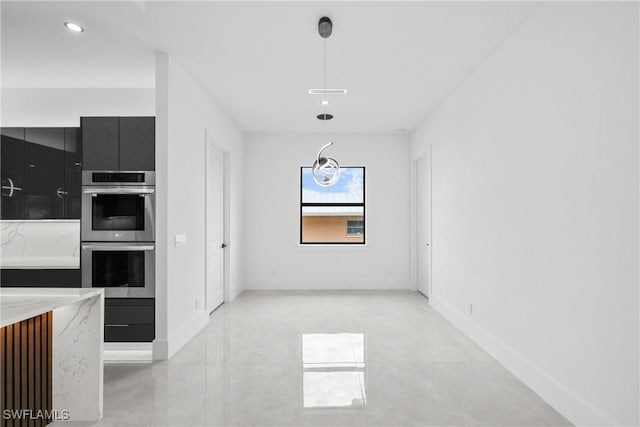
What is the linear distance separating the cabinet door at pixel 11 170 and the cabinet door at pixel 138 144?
3.85ft

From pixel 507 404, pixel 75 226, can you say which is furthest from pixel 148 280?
pixel 507 404

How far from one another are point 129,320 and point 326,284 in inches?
144

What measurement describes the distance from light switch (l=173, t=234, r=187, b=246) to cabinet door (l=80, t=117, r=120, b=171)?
0.86 m

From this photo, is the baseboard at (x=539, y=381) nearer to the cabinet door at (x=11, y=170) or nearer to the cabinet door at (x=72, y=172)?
the cabinet door at (x=72, y=172)

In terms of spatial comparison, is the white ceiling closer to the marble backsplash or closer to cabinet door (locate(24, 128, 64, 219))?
cabinet door (locate(24, 128, 64, 219))

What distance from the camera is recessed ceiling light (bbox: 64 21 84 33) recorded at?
9.67 feet

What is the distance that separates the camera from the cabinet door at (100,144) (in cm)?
347

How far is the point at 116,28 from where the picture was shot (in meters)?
3.01

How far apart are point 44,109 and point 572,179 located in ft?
17.7

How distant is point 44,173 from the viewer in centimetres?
369

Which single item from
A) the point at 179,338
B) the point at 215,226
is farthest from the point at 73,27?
the point at 179,338

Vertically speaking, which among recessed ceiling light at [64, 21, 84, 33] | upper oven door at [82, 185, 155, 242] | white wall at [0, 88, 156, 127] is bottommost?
upper oven door at [82, 185, 155, 242]

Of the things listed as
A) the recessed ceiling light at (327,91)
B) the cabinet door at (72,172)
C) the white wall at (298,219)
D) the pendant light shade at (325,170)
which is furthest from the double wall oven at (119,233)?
the white wall at (298,219)

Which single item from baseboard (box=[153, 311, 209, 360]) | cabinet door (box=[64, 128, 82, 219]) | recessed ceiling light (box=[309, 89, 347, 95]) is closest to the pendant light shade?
recessed ceiling light (box=[309, 89, 347, 95])
